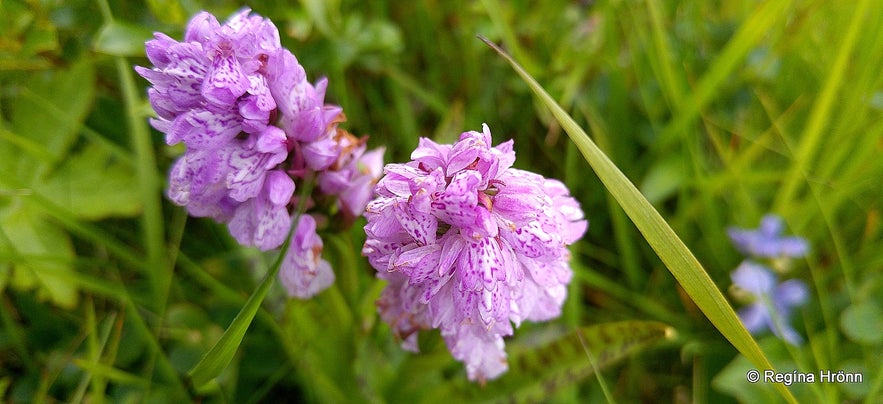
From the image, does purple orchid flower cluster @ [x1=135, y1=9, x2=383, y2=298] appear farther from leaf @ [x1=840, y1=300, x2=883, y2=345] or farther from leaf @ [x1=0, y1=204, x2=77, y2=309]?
leaf @ [x1=840, y1=300, x2=883, y2=345]

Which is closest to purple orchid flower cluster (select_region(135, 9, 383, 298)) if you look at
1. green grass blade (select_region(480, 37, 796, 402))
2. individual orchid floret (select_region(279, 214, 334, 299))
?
individual orchid floret (select_region(279, 214, 334, 299))

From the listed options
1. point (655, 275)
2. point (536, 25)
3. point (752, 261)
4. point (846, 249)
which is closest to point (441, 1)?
point (536, 25)

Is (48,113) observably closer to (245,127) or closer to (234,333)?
(245,127)

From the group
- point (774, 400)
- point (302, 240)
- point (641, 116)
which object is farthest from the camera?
point (641, 116)

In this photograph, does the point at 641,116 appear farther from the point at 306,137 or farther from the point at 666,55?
the point at 306,137

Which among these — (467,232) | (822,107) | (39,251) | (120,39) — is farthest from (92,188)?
(822,107)

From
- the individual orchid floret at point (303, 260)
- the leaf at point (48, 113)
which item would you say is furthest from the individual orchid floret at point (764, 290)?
the leaf at point (48, 113)
